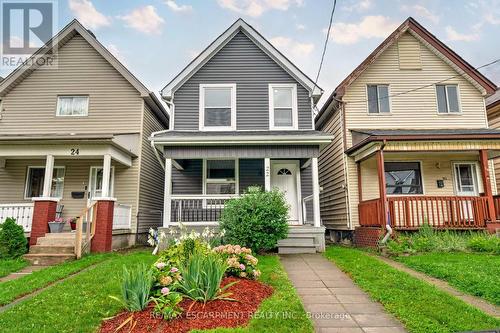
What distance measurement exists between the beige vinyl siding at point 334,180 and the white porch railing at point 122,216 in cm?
836

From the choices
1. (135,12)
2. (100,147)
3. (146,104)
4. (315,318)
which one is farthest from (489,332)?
(135,12)

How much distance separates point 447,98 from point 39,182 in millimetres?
16887

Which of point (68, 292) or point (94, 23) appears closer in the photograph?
point (68, 292)

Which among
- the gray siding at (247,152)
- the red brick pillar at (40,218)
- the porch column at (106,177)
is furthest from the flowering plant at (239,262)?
the red brick pillar at (40,218)

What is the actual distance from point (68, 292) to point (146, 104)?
9366 millimetres

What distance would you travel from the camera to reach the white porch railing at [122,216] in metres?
10.6

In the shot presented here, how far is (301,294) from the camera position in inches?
217

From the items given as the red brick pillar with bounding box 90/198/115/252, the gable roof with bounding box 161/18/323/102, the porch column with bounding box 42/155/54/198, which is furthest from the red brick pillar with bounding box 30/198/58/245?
the gable roof with bounding box 161/18/323/102

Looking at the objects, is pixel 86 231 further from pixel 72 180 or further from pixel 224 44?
pixel 224 44

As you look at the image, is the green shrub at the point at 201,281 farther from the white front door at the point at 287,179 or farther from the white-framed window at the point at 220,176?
the white front door at the point at 287,179

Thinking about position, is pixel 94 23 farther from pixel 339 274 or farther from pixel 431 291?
pixel 431 291

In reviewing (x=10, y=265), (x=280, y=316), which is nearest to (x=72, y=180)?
(x=10, y=265)

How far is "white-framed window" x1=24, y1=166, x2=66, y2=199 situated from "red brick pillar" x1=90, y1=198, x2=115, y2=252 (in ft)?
11.9

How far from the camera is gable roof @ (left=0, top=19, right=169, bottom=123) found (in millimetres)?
12656
